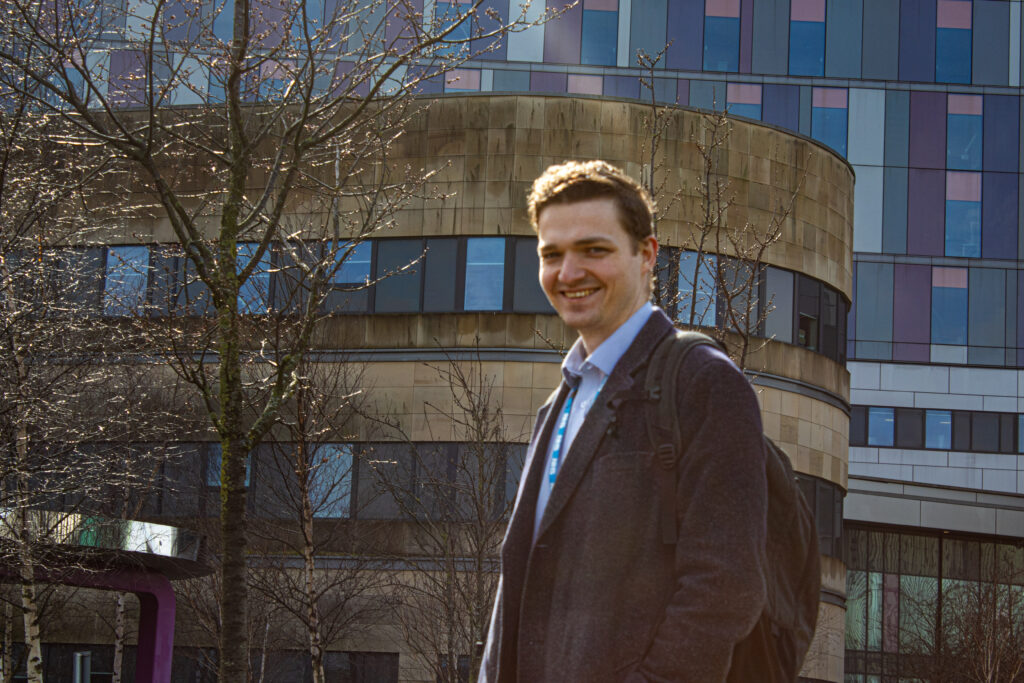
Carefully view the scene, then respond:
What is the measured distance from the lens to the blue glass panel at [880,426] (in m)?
51.4

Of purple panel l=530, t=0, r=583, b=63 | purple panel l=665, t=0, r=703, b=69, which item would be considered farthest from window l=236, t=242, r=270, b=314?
purple panel l=665, t=0, r=703, b=69

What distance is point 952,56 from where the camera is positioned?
53.6 metres

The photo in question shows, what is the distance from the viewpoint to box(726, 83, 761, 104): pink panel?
52.5m

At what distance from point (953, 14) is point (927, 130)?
4.45 m

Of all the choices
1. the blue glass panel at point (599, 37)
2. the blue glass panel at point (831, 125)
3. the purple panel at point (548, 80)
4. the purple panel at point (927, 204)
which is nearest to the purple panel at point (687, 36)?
the blue glass panel at point (599, 37)

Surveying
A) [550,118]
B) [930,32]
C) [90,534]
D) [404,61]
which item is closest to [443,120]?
[550,118]

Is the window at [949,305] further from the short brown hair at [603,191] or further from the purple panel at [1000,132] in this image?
the short brown hair at [603,191]

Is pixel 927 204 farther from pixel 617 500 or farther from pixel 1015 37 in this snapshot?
pixel 617 500

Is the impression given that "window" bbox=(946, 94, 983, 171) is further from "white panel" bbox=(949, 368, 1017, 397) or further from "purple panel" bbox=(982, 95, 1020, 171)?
"white panel" bbox=(949, 368, 1017, 397)

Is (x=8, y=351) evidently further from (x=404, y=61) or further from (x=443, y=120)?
(x=443, y=120)

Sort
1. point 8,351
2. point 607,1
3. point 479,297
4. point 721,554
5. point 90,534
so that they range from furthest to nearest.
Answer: point 607,1 → point 479,297 → point 90,534 → point 8,351 → point 721,554

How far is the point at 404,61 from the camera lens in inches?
474

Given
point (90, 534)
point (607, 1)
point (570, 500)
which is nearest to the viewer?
point (570, 500)

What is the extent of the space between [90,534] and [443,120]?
1316 cm
